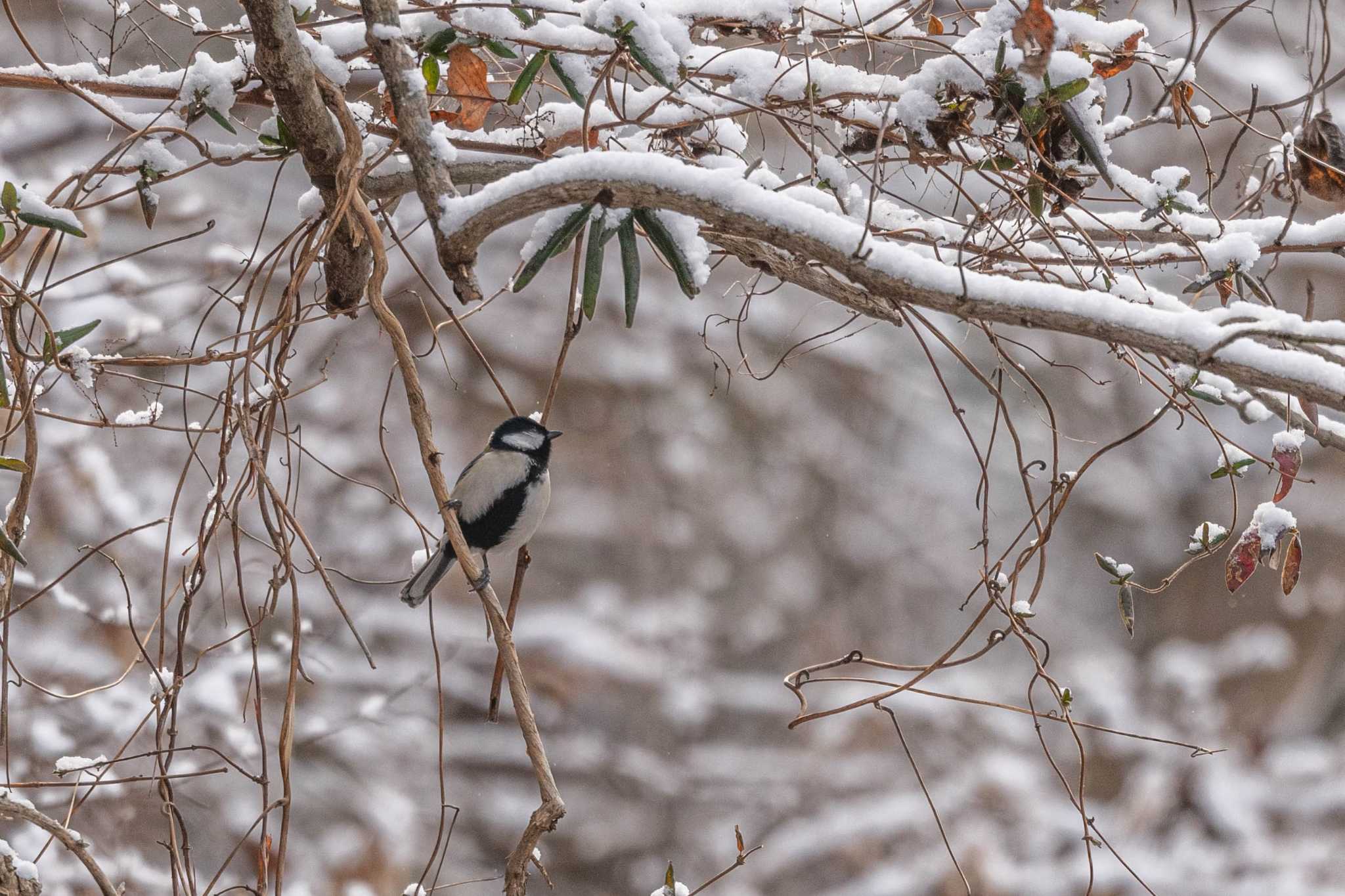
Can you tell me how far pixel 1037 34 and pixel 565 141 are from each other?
64cm

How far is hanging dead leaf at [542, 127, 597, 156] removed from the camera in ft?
4.37

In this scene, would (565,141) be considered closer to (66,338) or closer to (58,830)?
(66,338)

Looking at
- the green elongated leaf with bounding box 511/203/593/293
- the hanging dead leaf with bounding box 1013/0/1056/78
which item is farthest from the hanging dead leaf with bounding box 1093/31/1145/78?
the green elongated leaf with bounding box 511/203/593/293

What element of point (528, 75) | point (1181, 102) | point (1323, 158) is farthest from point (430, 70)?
point (1323, 158)

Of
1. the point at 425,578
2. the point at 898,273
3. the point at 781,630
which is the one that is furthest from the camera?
the point at 781,630

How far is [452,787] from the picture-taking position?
419 cm

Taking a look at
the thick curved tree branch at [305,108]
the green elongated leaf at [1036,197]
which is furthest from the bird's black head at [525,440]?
the green elongated leaf at [1036,197]

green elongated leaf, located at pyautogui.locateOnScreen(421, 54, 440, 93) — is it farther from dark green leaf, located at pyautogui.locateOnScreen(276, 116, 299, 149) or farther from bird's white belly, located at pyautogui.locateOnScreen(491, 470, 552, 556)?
bird's white belly, located at pyautogui.locateOnScreen(491, 470, 552, 556)

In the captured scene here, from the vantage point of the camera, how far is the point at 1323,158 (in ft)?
4.22

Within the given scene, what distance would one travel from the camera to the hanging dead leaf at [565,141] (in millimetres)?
1333

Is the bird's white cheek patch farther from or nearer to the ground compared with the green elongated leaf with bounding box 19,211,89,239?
farther from the ground

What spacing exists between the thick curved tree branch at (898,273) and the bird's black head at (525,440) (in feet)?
2.24

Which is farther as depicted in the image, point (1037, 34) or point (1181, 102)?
point (1181, 102)

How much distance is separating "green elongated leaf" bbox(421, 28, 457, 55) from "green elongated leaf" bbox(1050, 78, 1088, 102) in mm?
716
